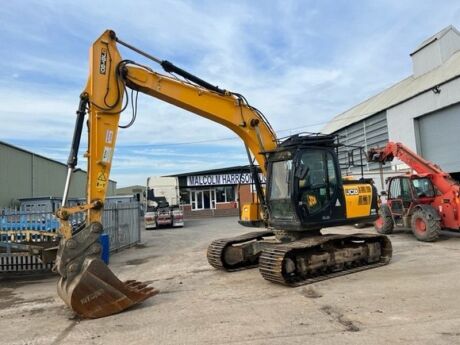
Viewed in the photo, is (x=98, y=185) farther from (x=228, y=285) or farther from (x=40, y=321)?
(x=228, y=285)

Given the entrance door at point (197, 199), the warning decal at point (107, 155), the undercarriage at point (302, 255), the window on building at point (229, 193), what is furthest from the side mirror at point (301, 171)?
the entrance door at point (197, 199)

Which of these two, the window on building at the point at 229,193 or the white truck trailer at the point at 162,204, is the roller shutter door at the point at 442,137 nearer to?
the white truck trailer at the point at 162,204

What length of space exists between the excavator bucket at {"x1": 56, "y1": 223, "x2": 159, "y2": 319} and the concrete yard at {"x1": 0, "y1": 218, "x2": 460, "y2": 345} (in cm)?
20

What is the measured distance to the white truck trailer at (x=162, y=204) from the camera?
26234 millimetres

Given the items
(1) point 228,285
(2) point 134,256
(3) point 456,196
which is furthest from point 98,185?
(3) point 456,196

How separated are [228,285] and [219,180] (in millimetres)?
29966

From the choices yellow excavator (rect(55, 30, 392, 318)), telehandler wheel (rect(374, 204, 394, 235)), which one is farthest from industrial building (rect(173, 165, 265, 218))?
yellow excavator (rect(55, 30, 392, 318))

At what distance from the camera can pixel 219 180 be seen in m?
38.3

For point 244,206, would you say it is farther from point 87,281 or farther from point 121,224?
point 121,224

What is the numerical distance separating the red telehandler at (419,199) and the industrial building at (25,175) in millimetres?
16366

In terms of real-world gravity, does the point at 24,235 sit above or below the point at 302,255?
above

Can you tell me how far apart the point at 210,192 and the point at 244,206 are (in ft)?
93.5

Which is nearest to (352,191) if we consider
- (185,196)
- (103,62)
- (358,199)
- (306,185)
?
(358,199)

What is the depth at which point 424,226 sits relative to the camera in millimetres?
13328
